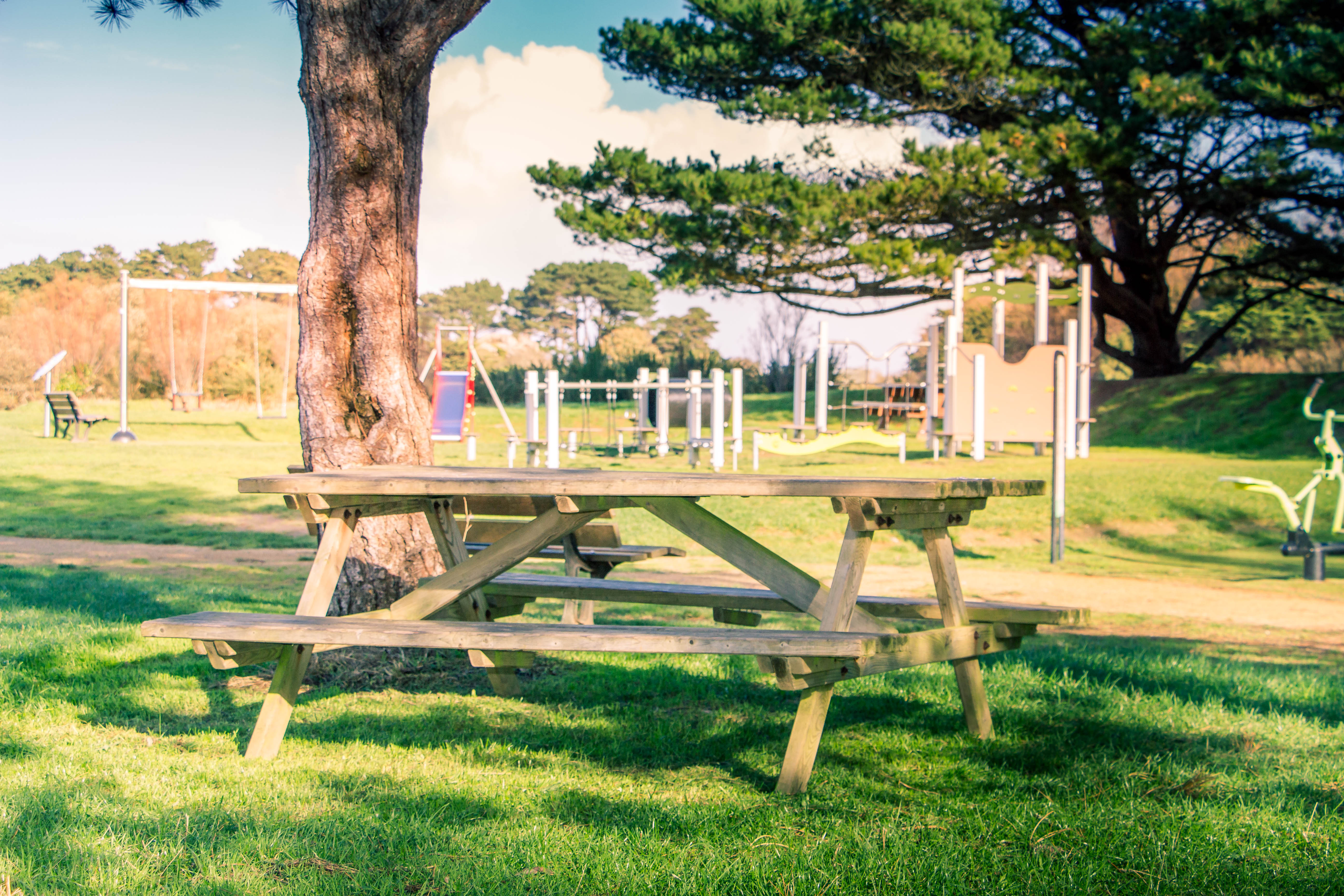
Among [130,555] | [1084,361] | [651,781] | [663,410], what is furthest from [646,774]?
[1084,361]

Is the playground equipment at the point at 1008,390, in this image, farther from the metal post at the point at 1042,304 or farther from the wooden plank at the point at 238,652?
the wooden plank at the point at 238,652

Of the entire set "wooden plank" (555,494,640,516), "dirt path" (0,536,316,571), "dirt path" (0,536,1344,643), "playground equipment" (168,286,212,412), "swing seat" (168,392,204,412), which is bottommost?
"dirt path" (0,536,1344,643)

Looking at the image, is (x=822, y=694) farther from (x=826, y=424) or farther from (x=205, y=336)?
(x=205, y=336)

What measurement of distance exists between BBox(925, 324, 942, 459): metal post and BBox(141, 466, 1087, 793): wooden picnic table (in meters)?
12.9

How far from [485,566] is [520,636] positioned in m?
0.68

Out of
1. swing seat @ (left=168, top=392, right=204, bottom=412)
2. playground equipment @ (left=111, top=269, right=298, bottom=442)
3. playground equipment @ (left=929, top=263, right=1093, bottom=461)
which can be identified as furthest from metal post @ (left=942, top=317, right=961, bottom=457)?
swing seat @ (left=168, top=392, right=204, bottom=412)

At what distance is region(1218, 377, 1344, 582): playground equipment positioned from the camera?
828cm

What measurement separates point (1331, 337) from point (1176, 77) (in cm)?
2595

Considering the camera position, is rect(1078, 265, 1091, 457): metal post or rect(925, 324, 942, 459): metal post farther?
rect(925, 324, 942, 459): metal post

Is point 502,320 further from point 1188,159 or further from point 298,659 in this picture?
point 298,659

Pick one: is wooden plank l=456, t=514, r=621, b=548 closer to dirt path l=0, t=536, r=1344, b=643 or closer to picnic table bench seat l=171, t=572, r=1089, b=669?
picnic table bench seat l=171, t=572, r=1089, b=669

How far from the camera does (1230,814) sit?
2717 millimetres

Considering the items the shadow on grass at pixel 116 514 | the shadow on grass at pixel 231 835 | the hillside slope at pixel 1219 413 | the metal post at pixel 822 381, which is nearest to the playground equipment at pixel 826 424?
the metal post at pixel 822 381

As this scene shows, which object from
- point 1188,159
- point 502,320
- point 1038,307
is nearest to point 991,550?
point 1038,307
